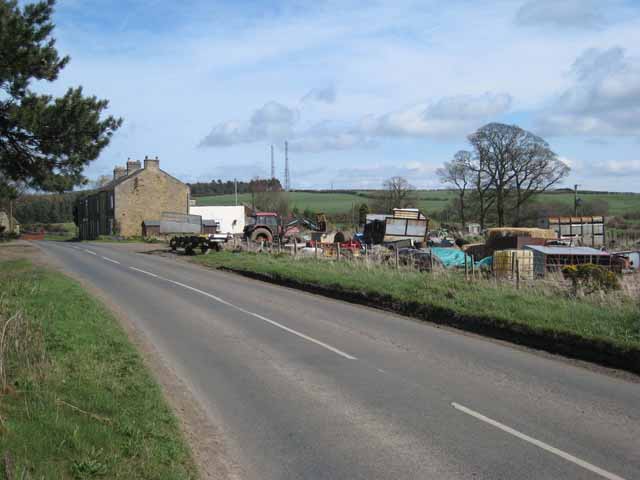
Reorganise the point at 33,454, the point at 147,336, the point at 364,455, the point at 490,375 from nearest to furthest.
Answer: the point at 33,454
the point at 364,455
the point at 490,375
the point at 147,336

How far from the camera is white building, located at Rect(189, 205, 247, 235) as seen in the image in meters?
73.9

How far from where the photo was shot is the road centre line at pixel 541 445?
5.67 m

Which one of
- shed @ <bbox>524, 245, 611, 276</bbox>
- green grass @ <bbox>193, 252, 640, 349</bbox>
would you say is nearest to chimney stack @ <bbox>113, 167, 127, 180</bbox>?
green grass @ <bbox>193, 252, 640, 349</bbox>

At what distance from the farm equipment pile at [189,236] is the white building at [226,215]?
64.1ft

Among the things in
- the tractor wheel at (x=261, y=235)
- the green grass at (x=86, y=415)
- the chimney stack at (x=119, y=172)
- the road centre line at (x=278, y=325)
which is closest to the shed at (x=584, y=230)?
the tractor wheel at (x=261, y=235)

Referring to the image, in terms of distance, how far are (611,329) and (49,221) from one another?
13524cm

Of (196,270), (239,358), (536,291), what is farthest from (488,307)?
(196,270)

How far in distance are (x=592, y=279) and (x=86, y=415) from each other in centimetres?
1313

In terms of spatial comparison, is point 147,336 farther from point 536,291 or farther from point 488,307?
point 536,291

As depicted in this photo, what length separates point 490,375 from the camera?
9.26 m

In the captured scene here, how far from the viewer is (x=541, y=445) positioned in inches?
249

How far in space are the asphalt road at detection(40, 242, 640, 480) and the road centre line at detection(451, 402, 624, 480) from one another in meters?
0.02

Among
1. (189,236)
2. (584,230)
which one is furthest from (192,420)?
(584,230)

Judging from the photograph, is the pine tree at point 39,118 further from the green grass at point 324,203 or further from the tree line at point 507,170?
the green grass at point 324,203
